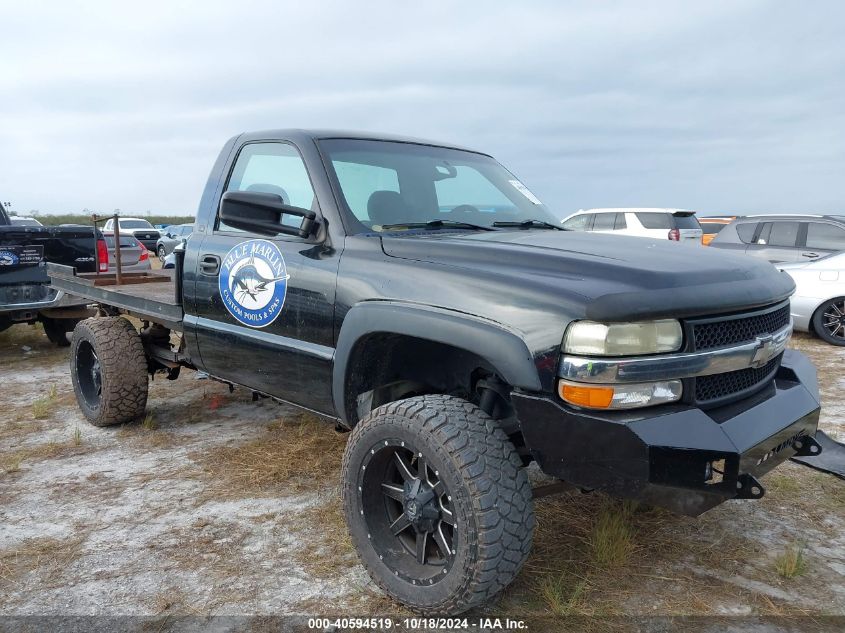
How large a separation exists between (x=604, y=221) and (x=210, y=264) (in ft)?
39.6

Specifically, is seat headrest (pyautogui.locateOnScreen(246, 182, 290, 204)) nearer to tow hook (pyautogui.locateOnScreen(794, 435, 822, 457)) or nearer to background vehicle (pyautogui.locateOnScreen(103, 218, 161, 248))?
tow hook (pyautogui.locateOnScreen(794, 435, 822, 457))

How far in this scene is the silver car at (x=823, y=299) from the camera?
8008 mm

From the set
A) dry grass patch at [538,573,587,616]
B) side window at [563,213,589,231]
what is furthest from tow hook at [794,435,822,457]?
side window at [563,213,589,231]

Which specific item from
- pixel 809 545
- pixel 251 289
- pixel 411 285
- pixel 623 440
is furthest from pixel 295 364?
pixel 809 545

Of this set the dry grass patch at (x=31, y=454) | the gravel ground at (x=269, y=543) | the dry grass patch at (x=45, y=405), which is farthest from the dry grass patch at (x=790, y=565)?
the dry grass patch at (x=45, y=405)

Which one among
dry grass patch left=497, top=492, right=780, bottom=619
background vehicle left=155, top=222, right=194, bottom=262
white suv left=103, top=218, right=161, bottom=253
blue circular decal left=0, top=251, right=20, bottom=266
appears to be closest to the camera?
dry grass patch left=497, top=492, right=780, bottom=619

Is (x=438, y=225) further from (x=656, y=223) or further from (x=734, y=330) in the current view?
(x=656, y=223)

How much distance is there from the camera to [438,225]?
319 cm

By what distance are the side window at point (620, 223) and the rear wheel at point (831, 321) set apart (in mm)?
6048

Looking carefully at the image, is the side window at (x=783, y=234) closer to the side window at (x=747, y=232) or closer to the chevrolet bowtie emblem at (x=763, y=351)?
the side window at (x=747, y=232)

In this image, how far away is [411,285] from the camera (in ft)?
8.52

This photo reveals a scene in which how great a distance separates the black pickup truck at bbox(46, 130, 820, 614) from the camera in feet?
7.02

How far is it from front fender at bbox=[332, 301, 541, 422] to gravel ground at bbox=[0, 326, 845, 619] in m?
0.76

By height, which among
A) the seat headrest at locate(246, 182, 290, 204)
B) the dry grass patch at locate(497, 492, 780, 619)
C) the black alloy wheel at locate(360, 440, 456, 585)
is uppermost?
the seat headrest at locate(246, 182, 290, 204)
